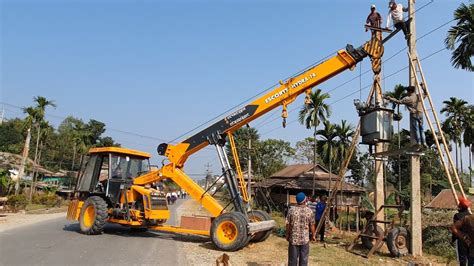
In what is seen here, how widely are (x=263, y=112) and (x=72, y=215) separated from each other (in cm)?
780

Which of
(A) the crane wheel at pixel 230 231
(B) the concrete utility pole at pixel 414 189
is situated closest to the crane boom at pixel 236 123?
(A) the crane wheel at pixel 230 231

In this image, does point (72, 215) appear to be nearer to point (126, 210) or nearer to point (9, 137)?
point (126, 210)

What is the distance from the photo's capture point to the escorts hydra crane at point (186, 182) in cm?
1115

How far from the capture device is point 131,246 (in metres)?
11.2

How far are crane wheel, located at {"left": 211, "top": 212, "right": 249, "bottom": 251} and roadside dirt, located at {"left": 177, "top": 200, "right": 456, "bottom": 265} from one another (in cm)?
23

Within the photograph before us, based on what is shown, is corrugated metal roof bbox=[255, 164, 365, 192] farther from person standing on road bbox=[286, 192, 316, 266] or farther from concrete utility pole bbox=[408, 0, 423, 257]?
person standing on road bbox=[286, 192, 316, 266]

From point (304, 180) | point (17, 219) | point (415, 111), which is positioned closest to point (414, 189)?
point (415, 111)

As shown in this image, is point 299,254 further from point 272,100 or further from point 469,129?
point 469,129

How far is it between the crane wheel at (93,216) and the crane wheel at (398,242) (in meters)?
8.73

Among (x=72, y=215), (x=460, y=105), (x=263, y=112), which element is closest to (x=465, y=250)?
(x=263, y=112)

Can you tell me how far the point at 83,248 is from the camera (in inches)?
412

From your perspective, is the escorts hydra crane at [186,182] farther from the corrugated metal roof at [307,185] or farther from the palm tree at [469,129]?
the palm tree at [469,129]

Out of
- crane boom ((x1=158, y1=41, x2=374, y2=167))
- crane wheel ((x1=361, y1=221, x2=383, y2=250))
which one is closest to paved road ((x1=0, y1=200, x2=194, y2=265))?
crane boom ((x1=158, y1=41, x2=374, y2=167))

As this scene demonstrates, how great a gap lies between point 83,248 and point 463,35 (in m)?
16.7
